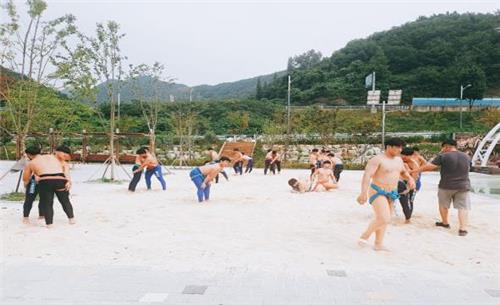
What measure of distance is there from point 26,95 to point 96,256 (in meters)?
7.08

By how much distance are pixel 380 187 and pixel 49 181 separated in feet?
16.4

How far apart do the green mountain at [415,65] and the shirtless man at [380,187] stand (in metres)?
59.5

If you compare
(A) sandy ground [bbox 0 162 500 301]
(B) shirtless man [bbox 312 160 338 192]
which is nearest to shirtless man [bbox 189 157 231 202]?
(A) sandy ground [bbox 0 162 500 301]

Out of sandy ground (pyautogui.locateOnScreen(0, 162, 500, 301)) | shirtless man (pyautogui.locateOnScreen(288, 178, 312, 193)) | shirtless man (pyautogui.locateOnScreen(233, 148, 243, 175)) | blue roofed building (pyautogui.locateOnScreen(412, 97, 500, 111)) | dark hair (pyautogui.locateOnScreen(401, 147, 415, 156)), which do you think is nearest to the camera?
sandy ground (pyautogui.locateOnScreen(0, 162, 500, 301))

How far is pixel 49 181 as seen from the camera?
693 cm

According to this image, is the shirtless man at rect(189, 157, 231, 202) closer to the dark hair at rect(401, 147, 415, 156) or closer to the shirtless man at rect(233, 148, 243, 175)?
the dark hair at rect(401, 147, 415, 156)

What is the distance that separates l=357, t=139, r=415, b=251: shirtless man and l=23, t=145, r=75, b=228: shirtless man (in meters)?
4.61

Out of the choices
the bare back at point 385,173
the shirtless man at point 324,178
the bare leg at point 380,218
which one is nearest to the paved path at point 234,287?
the bare leg at point 380,218

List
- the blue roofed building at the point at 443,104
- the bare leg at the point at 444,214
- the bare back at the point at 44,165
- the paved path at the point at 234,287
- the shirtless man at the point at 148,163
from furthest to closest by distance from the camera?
the blue roofed building at the point at 443,104, the shirtless man at the point at 148,163, the bare leg at the point at 444,214, the bare back at the point at 44,165, the paved path at the point at 234,287

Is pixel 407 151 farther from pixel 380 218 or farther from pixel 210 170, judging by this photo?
pixel 210 170

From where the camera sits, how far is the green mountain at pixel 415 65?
67250 millimetres

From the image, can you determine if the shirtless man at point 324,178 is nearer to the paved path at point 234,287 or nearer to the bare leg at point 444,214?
the bare leg at point 444,214

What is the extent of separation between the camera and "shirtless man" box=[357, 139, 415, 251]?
5.57 meters

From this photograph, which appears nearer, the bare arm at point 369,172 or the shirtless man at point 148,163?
the bare arm at point 369,172
